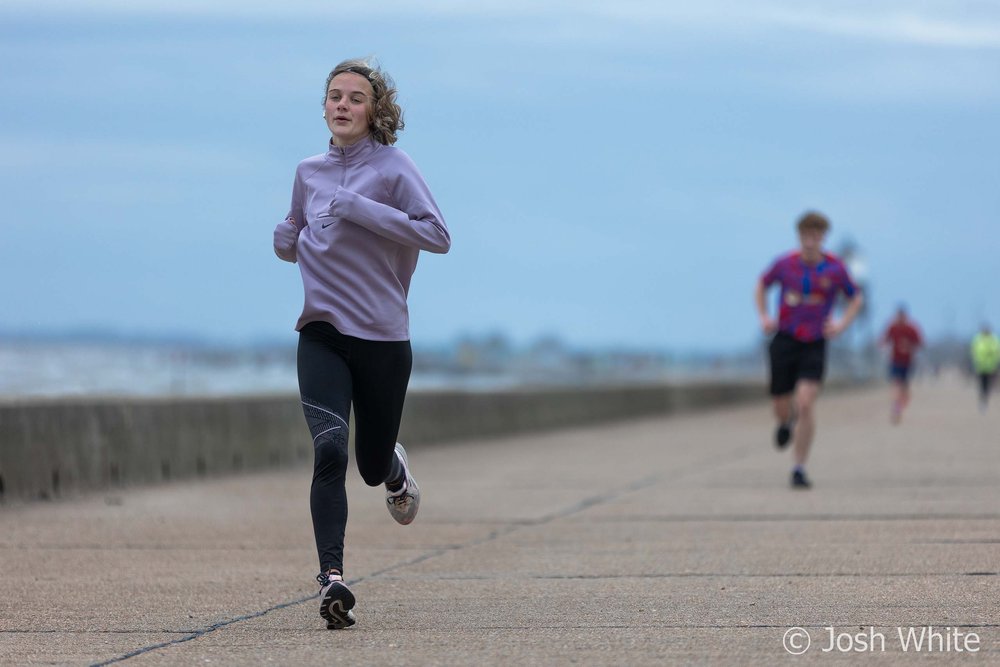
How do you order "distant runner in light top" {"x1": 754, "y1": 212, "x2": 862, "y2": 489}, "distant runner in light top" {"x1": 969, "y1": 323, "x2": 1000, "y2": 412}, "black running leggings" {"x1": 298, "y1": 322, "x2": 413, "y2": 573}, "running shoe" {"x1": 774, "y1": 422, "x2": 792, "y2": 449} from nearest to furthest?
1. "black running leggings" {"x1": 298, "y1": 322, "x2": 413, "y2": 573}
2. "distant runner in light top" {"x1": 754, "y1": 212, "x2": 862, "y2": 489}
3. "running shoe" {"x1": 774, "y1": 422, "x2": 792, "y2": 449}
4. "distant runner in light top" {"x1": 969, "y1": 323, "x2": 1000, "y2": 412}

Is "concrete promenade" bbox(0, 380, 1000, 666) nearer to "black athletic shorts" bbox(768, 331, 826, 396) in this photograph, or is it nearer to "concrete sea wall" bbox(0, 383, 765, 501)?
"concrete sea wall" bbox(0, 383, 765, 501)

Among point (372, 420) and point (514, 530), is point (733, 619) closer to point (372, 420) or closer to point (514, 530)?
point (372, 420)

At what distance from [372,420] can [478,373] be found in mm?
46178

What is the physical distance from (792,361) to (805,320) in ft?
1.02

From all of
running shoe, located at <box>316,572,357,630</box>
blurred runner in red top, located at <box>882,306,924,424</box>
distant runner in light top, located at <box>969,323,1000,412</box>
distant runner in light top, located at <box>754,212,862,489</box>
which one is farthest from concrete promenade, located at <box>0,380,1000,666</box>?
distant runner in light top, located at <box>969,323,1000,412</box>

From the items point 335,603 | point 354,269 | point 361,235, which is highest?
point 361,235

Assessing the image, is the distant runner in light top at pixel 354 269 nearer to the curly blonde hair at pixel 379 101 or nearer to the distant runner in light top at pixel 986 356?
the curly blonde hair at pixel 379 101

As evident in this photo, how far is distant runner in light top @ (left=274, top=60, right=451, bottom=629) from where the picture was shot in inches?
231

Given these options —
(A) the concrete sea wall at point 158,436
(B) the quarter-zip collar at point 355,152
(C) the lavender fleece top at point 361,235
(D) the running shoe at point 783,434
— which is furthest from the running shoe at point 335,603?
(D) the running shoe at point 783,434

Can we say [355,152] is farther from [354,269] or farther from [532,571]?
[532,571]

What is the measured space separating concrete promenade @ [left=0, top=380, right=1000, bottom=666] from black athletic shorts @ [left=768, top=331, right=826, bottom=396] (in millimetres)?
784

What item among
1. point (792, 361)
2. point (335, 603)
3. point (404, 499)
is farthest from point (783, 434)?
point (335, 603)

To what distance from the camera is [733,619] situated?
227 inches

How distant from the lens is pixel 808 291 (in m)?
12.1
